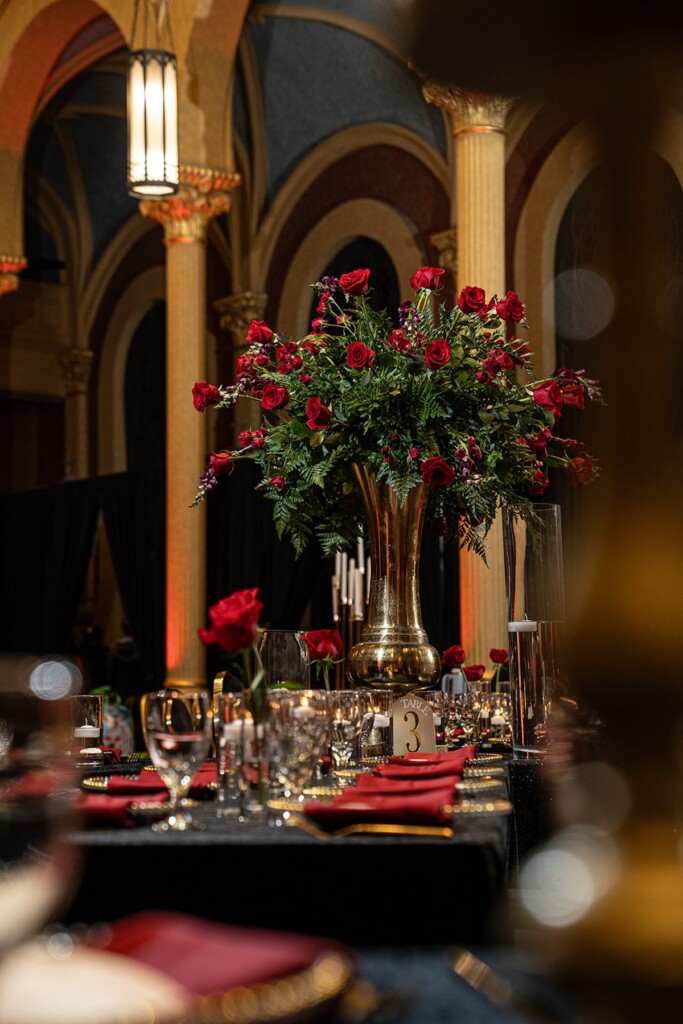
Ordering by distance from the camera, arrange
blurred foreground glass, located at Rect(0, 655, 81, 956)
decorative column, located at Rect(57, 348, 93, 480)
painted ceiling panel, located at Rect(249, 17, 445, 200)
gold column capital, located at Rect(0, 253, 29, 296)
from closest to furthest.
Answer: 1. blurred foreground glass, located at Rect(0, 655, 81, 956)
2. gold column capital, located at Rect(0, 253, 29, 296)
3. painted ceiling panel, located at Rect(249, 17, 445, 200)
4. decorative column, located at Rect(57, 348, 93, 480)

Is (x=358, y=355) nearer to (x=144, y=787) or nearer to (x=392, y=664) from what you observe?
(x=392, y=664)

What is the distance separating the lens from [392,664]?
10.6 feet

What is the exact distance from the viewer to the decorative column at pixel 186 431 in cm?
985

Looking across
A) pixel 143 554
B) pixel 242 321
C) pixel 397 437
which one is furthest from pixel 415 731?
pixel 242 321

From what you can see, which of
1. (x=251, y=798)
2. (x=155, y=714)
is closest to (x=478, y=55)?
(x=155, y=714)

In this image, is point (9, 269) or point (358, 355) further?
point (9, 269)

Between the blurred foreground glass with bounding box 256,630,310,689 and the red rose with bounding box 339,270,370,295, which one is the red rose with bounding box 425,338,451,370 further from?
the blurred foreground glass with bounding box 256,630,310,689

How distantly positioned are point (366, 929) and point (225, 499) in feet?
32.3

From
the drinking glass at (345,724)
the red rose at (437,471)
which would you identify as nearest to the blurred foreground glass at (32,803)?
the drinking glass at (345,724)

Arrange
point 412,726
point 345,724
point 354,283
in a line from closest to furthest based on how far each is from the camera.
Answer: point 345,724 < point 412,726 < point 354,283

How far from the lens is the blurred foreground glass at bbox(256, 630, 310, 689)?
9.81ft

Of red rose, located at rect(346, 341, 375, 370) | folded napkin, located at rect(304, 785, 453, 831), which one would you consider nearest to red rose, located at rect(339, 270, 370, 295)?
red rose, located at rect(346, 341, 375, 370)

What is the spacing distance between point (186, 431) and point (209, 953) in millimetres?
9055

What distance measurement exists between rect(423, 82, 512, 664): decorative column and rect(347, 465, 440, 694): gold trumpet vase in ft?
13.8
